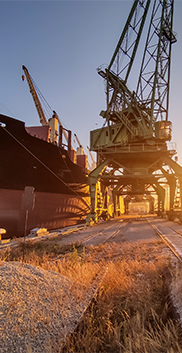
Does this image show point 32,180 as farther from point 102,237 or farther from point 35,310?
point 35,310

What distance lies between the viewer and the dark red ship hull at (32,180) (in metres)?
13.1

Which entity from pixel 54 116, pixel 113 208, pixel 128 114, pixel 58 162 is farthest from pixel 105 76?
pixel 113 208

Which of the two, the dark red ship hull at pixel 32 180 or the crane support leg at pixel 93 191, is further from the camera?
the crane support leg at pixel 93 191

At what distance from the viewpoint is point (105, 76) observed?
23719mm

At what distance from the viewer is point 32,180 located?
589 inches

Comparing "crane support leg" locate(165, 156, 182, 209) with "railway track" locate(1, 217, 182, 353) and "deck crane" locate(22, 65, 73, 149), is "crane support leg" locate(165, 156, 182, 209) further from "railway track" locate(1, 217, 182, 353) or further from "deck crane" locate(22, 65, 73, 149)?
"deck crane" locate(22, 65, 73, 149)

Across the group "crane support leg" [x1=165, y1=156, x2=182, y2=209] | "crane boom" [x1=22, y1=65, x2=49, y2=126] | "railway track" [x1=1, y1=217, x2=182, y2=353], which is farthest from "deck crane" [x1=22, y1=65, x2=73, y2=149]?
"crane support leg" [x1=165, y1=156, x2=182, y2=209]

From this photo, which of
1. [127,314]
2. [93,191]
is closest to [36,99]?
[93,191]

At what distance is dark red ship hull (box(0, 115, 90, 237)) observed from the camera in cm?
1309

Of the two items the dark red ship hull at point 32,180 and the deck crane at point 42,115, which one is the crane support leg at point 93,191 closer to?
the dark red ship hull at point 32,180

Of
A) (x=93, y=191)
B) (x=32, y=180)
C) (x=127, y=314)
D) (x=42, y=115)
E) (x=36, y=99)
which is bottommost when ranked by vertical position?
(x=127, y=314)

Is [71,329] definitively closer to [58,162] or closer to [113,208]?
[58,162]

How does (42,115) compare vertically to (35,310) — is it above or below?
above

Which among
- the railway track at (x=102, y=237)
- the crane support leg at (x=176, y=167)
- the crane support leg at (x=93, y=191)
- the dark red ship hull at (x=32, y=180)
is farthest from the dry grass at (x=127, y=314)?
the crane support leg at (x=176, y=167)
